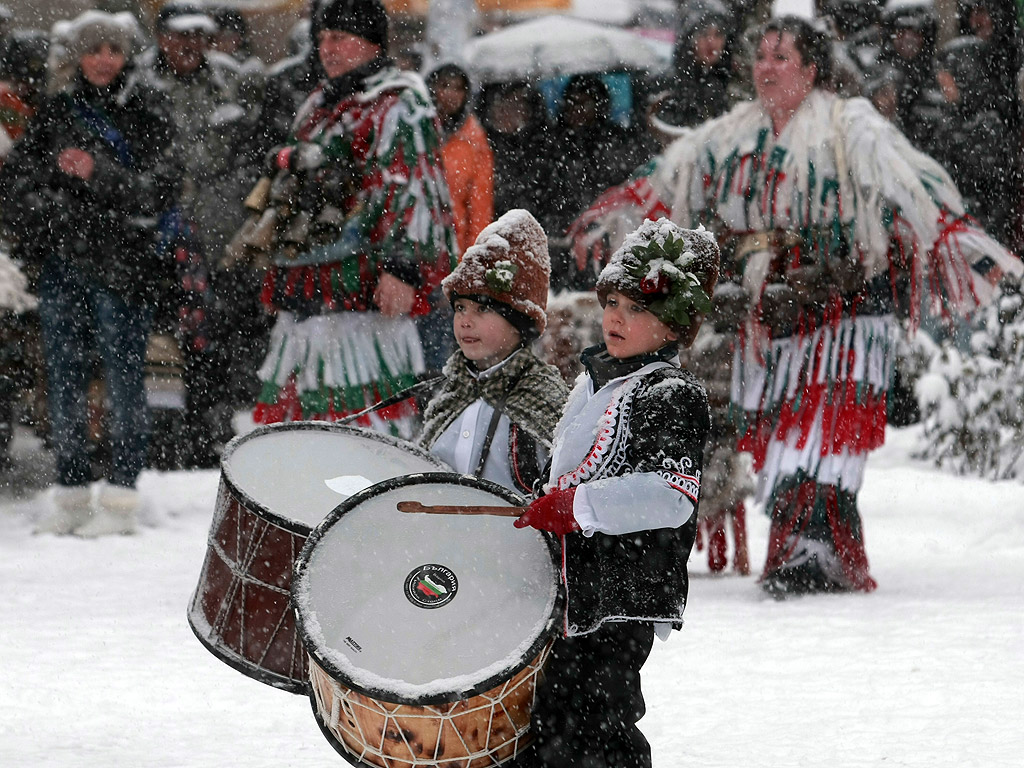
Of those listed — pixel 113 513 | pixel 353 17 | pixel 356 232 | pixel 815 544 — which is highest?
pixel 353 17

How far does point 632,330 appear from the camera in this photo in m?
2.81

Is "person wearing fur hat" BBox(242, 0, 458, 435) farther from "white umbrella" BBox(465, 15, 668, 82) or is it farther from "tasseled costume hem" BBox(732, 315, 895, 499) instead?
"white umbrella" BBox(465, 15, 668, 82)

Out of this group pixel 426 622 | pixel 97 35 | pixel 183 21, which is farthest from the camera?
pixel 183 21

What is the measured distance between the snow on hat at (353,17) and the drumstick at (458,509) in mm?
2995

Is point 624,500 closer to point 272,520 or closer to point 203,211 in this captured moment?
point 272,520

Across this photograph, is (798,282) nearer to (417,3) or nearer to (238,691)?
(238,691)

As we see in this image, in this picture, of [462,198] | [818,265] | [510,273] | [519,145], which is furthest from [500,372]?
[519,145]

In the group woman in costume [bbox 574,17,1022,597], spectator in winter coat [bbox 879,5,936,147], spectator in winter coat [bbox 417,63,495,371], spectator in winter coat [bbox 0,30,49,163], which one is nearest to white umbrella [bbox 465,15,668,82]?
spectator in winter coat [bbox 879,5,936,147]

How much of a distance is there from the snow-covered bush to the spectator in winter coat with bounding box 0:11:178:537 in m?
4.24

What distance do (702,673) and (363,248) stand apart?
1896 mm

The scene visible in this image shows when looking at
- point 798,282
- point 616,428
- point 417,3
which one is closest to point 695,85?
point 798,282

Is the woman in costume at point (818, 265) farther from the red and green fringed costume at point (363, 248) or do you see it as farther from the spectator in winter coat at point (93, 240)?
the spectator in winter coat at point (93, 240)

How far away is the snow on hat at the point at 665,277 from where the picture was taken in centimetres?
278

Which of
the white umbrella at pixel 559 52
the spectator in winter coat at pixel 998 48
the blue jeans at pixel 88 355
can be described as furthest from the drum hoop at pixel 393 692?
the spectator in winter coat at pixel 998 48
